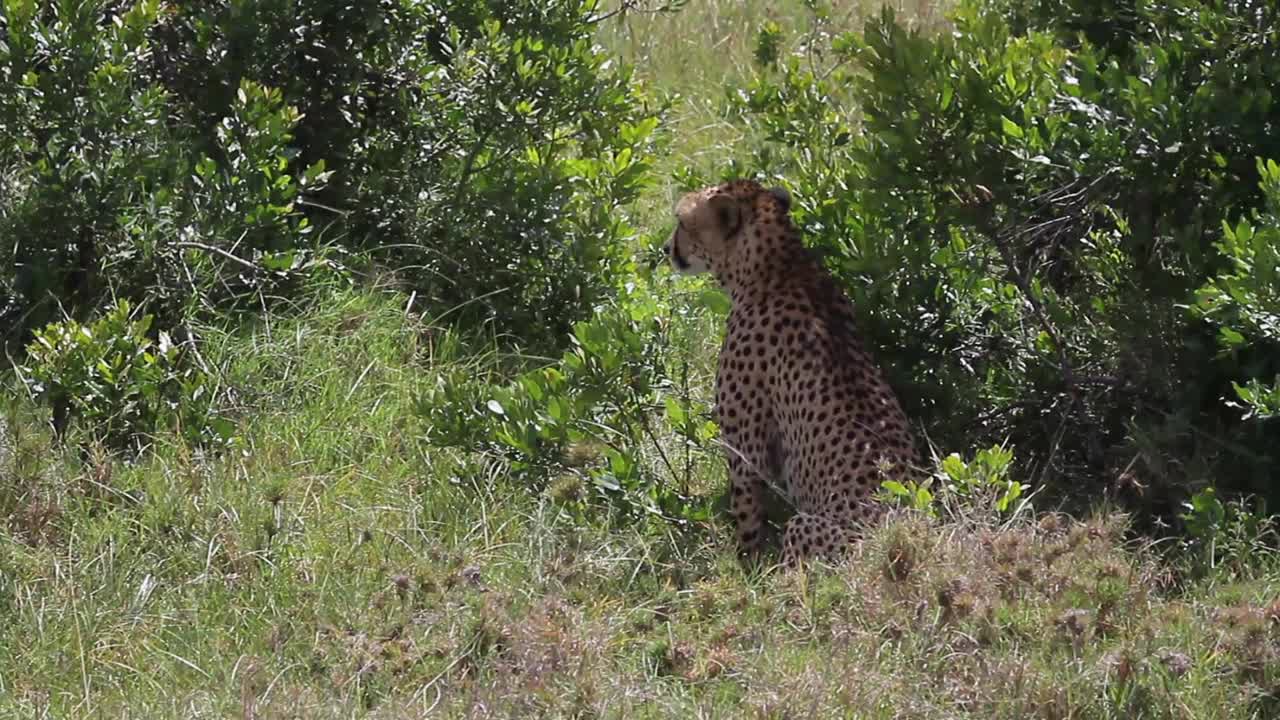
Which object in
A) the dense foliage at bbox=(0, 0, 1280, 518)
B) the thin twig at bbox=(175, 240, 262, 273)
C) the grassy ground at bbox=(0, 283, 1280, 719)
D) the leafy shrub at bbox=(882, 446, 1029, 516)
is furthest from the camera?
the thin twig at bbox=(175, 240, 262, 273)

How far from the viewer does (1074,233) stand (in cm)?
513

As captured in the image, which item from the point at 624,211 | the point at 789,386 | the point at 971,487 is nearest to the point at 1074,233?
the point at 789,386

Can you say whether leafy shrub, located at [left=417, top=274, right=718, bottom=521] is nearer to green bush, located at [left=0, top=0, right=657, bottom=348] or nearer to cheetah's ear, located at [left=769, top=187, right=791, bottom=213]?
cheetah's ear, located at [left=769, top=187, right=791, bottom=213]

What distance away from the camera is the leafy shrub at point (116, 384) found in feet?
17.4

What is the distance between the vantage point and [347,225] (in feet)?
21.0

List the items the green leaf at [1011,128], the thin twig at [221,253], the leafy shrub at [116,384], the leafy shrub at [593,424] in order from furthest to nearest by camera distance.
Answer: the thin twig at [221,253], the leafy shrub at [116,384], the leafy shrub at [593,424], the green leaf at [1011,128]

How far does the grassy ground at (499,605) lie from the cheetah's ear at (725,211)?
0.86 meters

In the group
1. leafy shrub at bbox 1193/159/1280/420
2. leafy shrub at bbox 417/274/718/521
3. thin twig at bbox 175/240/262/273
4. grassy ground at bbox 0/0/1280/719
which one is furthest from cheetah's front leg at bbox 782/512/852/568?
thin twig at bbox 175/240/262/273

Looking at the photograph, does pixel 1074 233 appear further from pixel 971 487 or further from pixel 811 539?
pixel 811 539

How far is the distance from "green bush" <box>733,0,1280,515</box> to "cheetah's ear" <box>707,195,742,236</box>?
205 millimetres

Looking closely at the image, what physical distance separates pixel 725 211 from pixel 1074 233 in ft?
3.04

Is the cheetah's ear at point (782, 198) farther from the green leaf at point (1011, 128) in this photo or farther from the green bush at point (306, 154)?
the green bush at point (306, 154)

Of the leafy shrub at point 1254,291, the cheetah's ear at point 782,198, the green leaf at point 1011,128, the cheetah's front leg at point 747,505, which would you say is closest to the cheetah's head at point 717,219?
the cheetah's ear at point 782,198

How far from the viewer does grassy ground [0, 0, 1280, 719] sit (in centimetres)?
393
